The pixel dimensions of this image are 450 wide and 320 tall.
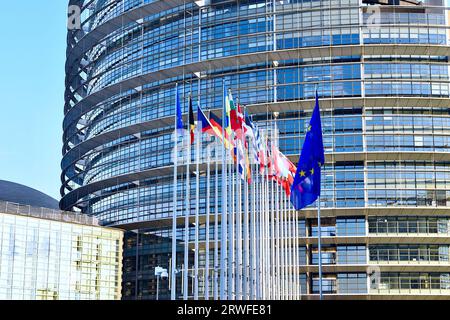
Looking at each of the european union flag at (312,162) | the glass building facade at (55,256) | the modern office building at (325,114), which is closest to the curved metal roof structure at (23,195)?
the modern office building at (325,114)

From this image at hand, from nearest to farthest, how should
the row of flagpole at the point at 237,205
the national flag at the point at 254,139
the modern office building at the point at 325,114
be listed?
1. the row of flagpole at the point at 237,205
2. the national flag at the point at 254,139
3. the modern office building at the point at 325,114

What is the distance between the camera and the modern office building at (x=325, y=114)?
7462 centimetres

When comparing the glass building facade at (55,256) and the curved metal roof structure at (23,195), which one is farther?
the curved metal roof structure at (23,195)

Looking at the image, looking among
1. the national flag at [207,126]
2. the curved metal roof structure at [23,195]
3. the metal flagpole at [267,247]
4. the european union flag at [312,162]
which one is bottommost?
the metal flagpole at [267,247]

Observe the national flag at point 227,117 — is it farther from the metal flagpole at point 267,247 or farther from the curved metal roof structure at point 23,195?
the curved metal roof structure at point 23,195

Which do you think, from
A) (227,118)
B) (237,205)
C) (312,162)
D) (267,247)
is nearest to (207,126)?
(227,118)

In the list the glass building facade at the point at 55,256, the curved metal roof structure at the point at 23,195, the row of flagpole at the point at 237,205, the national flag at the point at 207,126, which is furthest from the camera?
the curved metal roof structure at the point at 23,195

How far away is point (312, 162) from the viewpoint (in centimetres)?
3888

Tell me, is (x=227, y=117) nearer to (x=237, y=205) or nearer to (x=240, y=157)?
(x=240, y=157)

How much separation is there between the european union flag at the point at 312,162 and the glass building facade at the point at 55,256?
33.1m

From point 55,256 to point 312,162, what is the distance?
38.6 meters

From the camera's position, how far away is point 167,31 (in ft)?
284
